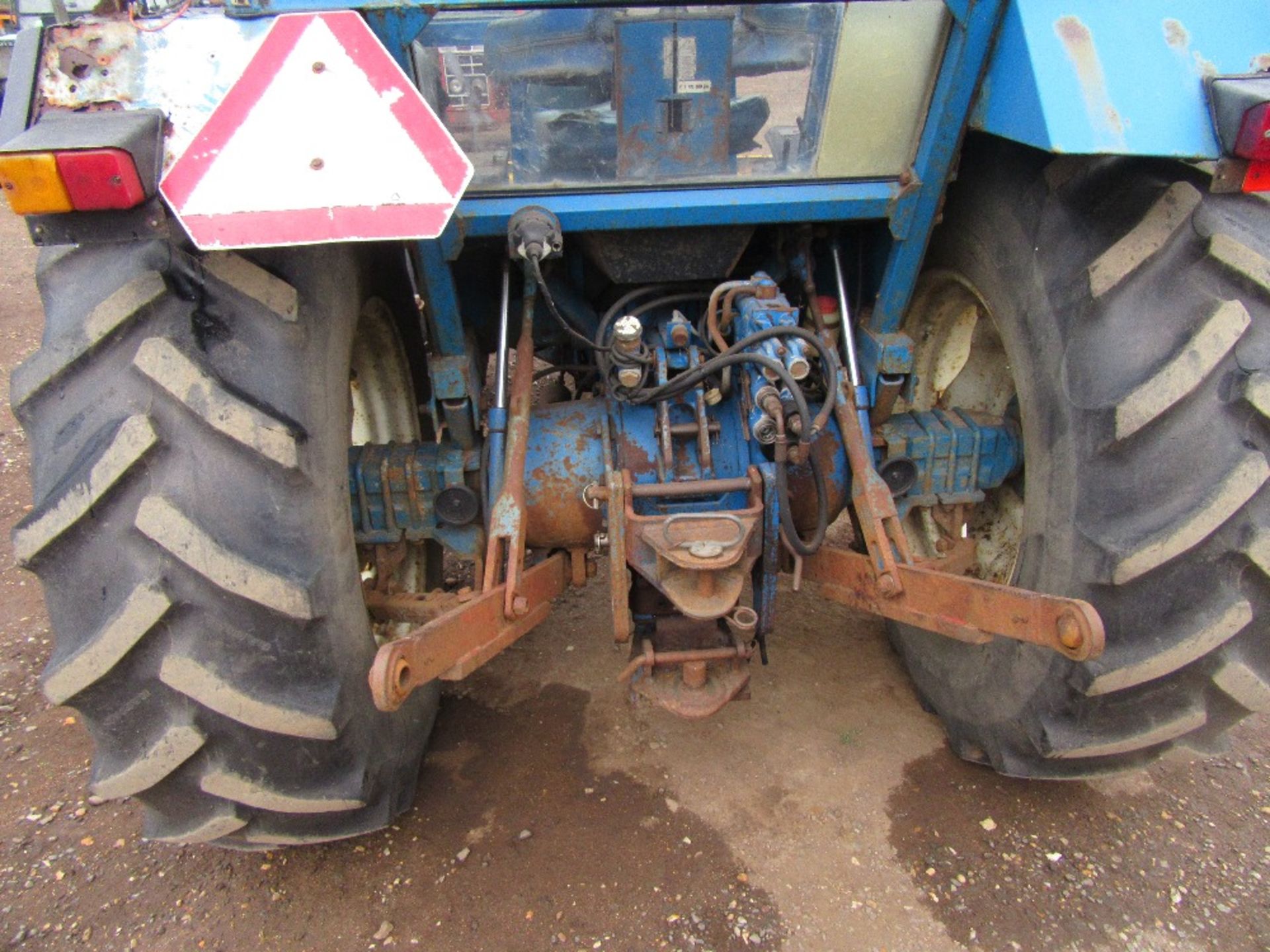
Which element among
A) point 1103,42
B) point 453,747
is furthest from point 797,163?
point 453,747

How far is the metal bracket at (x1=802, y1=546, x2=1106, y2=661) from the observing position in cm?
147

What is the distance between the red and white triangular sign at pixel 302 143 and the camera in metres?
1.45

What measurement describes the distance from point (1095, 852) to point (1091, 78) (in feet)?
5.73

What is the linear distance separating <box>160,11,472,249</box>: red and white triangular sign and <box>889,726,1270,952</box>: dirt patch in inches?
73.0

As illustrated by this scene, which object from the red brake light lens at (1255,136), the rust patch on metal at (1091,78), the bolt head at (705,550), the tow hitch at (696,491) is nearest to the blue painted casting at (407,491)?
the tow hitch at (696,491)

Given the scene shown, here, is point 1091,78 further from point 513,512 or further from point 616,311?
point 513,512

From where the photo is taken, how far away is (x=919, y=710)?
8.74ft

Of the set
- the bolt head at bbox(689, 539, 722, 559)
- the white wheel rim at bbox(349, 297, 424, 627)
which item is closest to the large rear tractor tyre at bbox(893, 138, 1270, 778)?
the bolt head at bbox(689, 539, 722, 559)

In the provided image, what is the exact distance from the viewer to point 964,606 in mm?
1706

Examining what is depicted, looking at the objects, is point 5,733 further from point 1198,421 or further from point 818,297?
point 1198,421

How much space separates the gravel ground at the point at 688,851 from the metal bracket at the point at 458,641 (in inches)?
25.3

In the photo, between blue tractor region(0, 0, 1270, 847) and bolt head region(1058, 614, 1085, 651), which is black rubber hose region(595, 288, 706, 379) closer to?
blue tractor region(0, 0, 1270, 847)

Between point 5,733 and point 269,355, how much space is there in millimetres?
1846

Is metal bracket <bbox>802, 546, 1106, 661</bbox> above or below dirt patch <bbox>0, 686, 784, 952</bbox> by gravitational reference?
above
